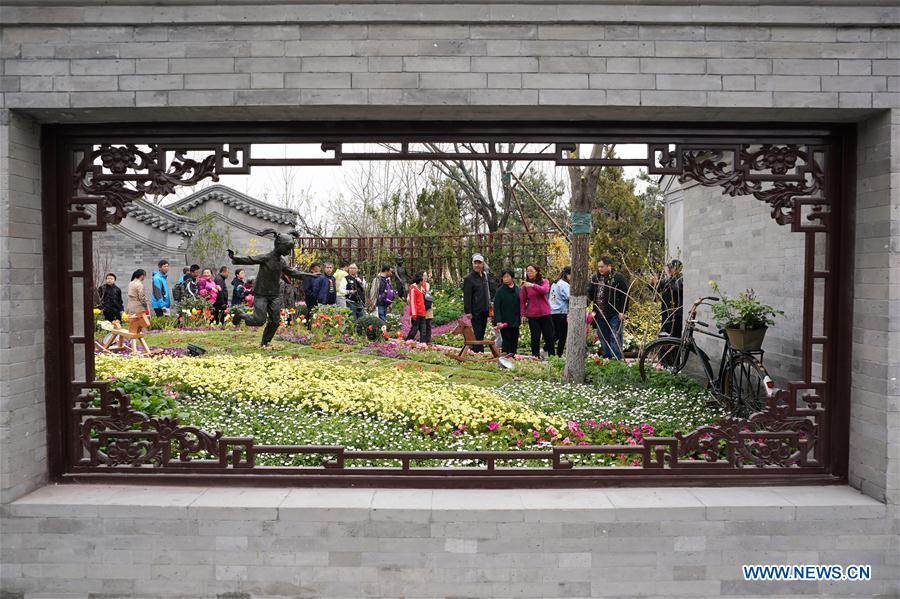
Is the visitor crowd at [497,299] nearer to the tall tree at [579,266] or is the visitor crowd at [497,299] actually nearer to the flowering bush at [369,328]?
the tall tree at [579,266]

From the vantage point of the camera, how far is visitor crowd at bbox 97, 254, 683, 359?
27.9ft

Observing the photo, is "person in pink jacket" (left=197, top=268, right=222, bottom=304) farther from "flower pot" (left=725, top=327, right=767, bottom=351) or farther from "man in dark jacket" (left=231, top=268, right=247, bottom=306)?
"flower pot" (left=725, top=327, right=767, bottom=351)

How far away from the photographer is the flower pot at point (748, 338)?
5.48 m

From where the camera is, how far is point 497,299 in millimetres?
9836

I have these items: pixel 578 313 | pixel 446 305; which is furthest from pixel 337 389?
pixel 446 305

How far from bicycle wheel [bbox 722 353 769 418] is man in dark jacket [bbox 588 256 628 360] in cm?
231

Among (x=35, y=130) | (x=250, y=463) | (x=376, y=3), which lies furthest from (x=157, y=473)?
(x=376, y=3)

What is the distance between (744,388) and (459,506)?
3.85m

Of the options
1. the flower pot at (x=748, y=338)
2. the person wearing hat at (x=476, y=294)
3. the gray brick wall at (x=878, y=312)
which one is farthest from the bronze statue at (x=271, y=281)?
the gray brick wall at (x=878, y=312)

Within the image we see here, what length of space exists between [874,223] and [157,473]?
13.6ft

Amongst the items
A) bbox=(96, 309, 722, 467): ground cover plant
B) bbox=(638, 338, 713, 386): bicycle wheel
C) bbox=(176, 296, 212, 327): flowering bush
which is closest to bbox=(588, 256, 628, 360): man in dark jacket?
bbox=(96, 309, 722, 467): ground cover plant

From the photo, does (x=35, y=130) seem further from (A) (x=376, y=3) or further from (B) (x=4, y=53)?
(A) (x=376, y=3)

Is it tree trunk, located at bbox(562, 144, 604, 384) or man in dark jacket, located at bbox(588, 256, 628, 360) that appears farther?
man in dark jacket, located at bbox(588, 256, 628, 360)

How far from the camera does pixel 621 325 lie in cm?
865
